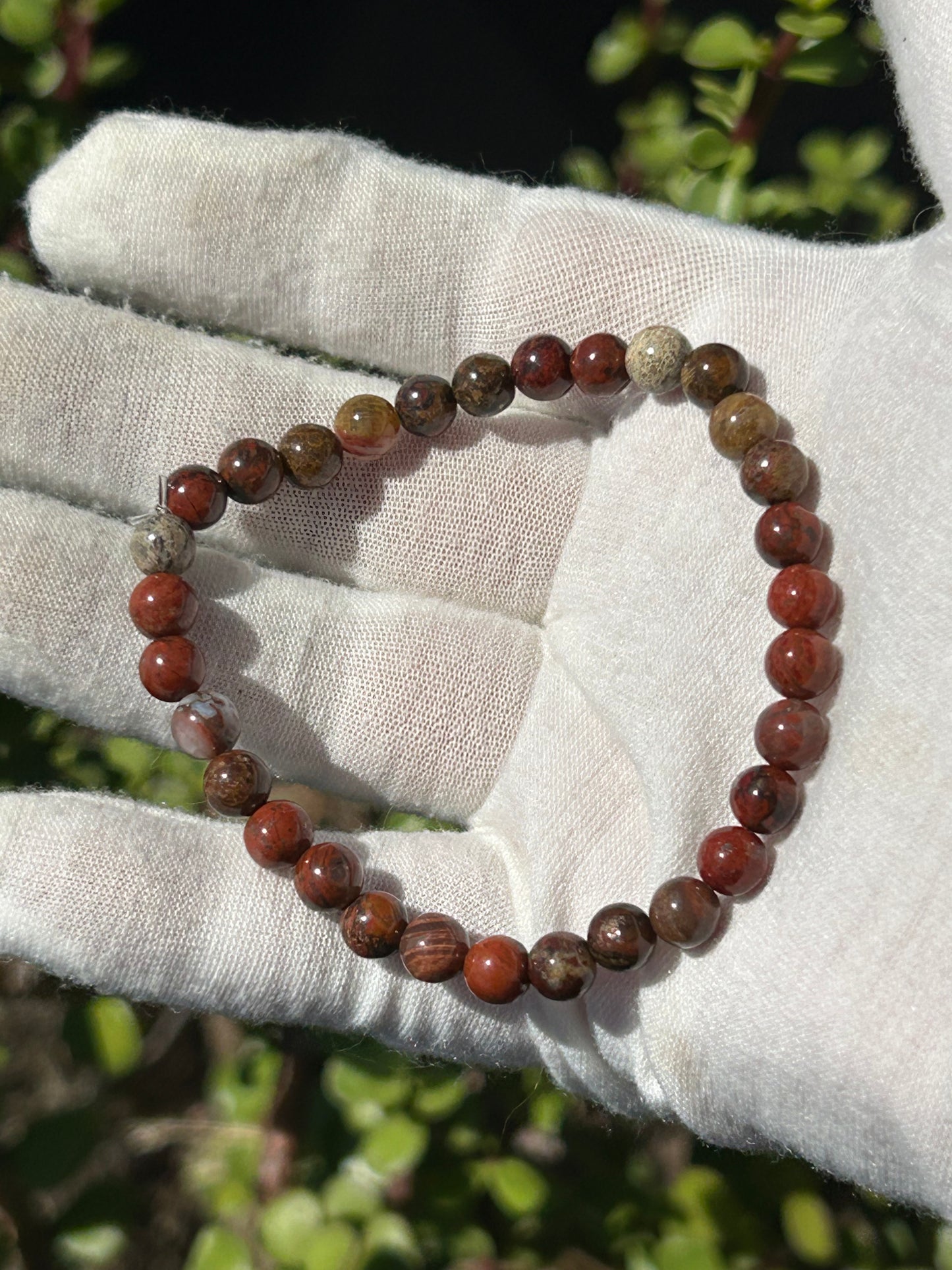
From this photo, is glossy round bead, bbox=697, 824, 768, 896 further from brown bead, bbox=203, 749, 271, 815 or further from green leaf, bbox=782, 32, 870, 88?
green leaf, bbox=782, 32, 870, 88

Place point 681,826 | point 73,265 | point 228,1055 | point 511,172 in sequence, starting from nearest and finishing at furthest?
point 681,826
point 73,265
point 228,1055
point 511,172

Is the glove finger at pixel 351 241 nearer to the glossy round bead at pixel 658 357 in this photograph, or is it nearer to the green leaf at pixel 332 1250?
the glossy round bead at pixel 658 357

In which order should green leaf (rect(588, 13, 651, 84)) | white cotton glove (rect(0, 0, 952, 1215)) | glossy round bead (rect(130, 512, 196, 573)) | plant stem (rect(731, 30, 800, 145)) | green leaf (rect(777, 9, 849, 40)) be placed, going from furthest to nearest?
green leaf (rect(588, 13, 651, 84)) < plant stem (rect(731, 30, 800, 145)) < green leaf (rect(777, 9, 849, 40)) < glossy round bead (rect(130, 512, 196, 573)) < white cotton glove (rect(0, 0, 952, 1215))

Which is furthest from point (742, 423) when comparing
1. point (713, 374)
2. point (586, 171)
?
point (586, 171)

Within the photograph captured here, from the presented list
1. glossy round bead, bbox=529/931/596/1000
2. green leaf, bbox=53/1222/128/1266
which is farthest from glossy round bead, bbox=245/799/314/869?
green leaf, bbox=53/1222/128/1266

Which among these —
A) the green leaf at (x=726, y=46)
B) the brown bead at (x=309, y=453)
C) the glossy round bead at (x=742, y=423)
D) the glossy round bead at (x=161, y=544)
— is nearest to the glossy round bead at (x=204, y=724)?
the glossy round bead at (x=161, y=544)

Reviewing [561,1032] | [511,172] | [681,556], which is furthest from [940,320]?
[511,172]

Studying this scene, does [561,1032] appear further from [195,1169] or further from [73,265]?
[73,265]

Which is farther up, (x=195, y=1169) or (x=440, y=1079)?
(x=440, y=1079)
